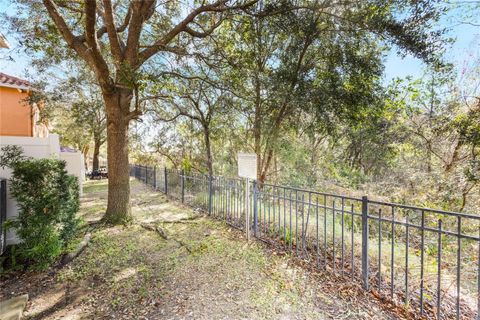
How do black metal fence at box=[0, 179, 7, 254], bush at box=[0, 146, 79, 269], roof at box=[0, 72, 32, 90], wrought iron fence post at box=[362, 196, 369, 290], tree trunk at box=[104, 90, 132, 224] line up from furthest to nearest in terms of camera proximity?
roof at box=[0, 72, 32, 90], tree trunk at box=[104, 90, 132, 224], black metal fence at box=[0, 179, 7, 254], bush at box=[0, 146, 79, 269], wrought iron fence post at box=[362, 196, 369, 290]

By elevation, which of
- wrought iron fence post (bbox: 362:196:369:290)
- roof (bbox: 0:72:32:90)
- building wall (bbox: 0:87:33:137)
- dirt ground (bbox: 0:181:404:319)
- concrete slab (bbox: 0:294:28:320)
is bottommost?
dirt ground (bbox: 0:181:404:319)

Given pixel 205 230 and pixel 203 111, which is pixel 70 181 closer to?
pixel 205 230

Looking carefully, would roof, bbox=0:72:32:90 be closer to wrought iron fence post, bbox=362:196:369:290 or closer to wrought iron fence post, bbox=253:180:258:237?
wrought iron fence post, bbox=253:180:258:237

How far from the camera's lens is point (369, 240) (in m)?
6.10

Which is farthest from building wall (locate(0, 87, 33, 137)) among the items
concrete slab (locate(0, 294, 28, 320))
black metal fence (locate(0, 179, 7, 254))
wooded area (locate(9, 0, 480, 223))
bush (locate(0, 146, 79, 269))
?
concrete slab (locate(0, 294, 28, 320))

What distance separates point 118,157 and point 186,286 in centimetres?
411

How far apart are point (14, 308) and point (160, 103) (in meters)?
10.3

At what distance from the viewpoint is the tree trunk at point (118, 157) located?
6.07 meters

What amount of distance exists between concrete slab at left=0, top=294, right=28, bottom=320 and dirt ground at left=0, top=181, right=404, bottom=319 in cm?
10

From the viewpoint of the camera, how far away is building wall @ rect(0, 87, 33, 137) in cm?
1026

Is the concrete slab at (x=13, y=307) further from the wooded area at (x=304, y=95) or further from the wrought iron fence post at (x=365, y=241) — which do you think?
the wrought iron fence post at (x=365, y=241)

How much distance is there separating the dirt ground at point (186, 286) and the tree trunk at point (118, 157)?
3.81 ft

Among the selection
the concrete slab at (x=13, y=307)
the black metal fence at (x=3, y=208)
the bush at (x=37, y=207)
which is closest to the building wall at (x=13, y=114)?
the black metal fence at (x=3, y=208)

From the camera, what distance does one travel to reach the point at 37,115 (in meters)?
12.3
